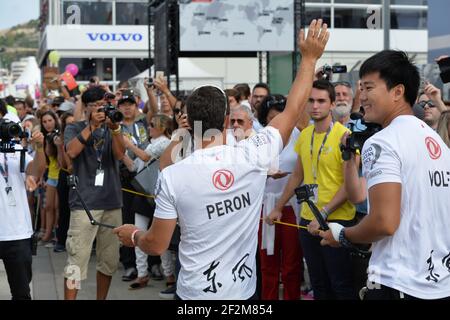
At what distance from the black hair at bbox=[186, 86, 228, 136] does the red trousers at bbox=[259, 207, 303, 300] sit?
A: 3.40m

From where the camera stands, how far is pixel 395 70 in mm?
3299

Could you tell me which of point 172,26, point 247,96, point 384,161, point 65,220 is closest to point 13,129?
point 384,161

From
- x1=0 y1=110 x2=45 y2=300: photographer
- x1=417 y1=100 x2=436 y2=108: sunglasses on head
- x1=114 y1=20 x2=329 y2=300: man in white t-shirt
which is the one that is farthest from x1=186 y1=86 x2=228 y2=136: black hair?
x1=417 y1=100 x2=436 y2=108: sunglasses on head

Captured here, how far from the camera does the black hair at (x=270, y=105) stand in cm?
703

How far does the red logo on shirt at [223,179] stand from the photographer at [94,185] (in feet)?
10.7

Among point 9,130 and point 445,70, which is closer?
point 445,70

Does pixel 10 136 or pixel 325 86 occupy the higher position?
pixel 325 86

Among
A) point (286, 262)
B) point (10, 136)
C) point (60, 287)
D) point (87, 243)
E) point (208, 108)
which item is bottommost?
point (60, 287)

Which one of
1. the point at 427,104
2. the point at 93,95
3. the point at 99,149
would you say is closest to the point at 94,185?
the point at 99,149

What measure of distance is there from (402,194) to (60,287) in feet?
19.1

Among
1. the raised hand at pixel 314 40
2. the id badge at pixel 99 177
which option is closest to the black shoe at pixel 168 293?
the id badge at pixel 99 177

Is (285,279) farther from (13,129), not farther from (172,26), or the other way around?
(172,26)

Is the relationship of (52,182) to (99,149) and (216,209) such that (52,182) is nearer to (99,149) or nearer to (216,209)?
(99,149)
